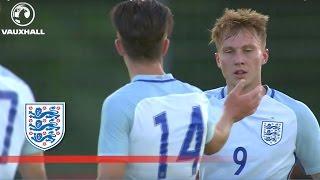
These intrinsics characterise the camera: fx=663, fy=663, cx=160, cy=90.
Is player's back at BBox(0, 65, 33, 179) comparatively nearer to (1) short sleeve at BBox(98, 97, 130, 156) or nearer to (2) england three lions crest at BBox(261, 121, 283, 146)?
(1) short sleeve at BBox(98, 97, 130, 156)

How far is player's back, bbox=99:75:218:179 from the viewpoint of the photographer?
4.83 ft

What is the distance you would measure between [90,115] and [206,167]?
32.1 inches

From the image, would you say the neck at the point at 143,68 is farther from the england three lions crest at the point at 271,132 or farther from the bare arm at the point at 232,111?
the england three lions crest at the point at 271,132

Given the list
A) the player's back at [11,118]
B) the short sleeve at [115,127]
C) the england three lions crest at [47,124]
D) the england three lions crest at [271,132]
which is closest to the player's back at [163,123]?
the short sleeve at [115,127]

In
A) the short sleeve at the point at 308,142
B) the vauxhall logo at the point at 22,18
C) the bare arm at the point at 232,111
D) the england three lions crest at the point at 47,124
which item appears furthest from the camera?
the vauxhall logo at the point at 22,18

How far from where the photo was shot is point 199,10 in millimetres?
2795

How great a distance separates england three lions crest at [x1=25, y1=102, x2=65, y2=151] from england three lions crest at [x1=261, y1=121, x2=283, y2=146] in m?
0.80

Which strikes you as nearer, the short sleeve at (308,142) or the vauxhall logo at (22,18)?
the short sleeve at (308,142)

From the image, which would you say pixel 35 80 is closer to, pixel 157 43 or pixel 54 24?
pixel 54 24

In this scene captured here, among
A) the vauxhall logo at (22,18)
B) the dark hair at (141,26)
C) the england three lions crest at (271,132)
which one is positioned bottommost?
the england three lions crest at (271,132)

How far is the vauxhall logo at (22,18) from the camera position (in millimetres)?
2775

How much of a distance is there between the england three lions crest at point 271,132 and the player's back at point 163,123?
1.91 ft

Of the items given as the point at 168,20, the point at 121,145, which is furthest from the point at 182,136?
the point at 168,20

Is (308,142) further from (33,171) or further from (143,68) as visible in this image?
(33,171)
